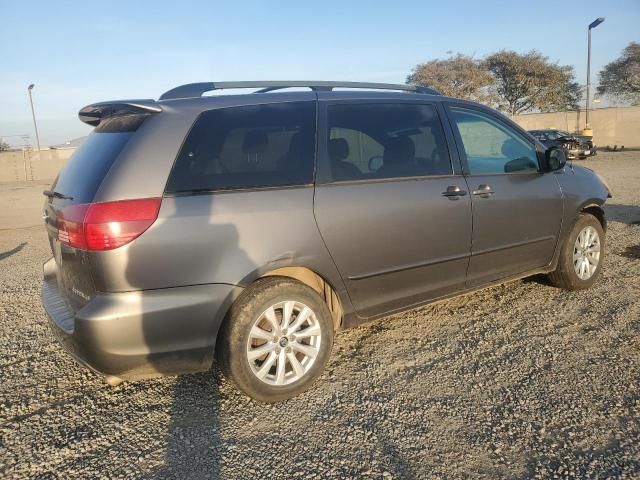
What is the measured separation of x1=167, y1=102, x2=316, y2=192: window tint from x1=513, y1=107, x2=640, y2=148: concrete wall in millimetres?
37920

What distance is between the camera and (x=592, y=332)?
383 centimetres

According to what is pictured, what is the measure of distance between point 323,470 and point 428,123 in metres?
2.52

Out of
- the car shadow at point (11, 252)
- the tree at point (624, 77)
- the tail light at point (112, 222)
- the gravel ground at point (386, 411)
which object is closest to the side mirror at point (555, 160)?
the gravel ground at point (386, 411)

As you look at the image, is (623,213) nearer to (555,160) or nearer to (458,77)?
Answer: (555,160)

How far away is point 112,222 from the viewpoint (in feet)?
8.51

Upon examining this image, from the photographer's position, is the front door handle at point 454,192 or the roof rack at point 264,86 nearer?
the roof rack at point 264,86

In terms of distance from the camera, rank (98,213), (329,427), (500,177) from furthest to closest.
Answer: (500,177) → (329,427) → (98,213)

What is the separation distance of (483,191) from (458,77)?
41085 mm

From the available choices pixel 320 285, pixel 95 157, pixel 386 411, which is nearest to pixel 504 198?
pixel 320 285

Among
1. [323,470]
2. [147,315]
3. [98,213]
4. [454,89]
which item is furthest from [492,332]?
[454,89]

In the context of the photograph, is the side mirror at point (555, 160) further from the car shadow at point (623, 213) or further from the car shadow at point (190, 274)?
the car shadow at point (623, 213)

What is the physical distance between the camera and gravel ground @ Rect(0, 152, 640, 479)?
2475 mm

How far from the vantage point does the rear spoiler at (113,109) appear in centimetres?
288

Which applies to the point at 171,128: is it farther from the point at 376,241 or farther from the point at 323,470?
the point at 323,470
